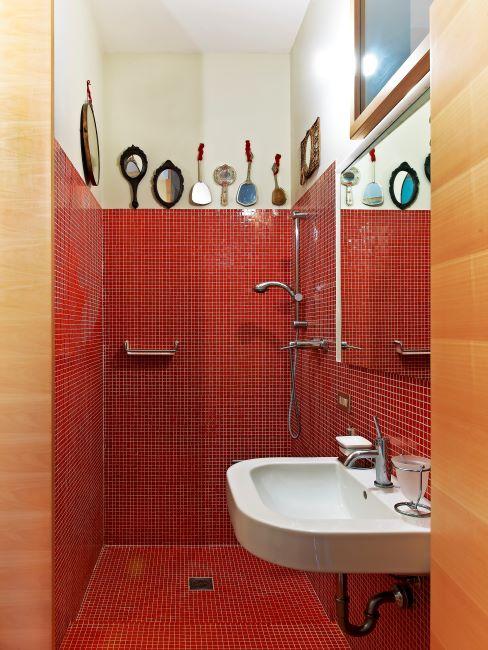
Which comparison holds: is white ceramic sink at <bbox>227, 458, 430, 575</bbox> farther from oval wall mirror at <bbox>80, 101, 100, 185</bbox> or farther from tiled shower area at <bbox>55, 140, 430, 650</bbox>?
oval wall mirror at <bbox>80, 101, 100, 185</bbox>

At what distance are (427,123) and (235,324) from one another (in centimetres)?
189

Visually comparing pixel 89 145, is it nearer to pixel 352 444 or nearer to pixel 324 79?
pixel 324 79

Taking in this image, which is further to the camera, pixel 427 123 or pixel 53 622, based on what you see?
pixel 53 622

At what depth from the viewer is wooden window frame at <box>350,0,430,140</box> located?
1.38 meters

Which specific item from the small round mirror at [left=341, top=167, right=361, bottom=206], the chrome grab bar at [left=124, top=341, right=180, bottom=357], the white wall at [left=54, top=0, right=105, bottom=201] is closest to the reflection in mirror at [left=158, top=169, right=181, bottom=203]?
the white wall at [left=54, top=0, right=105, bottom=201]

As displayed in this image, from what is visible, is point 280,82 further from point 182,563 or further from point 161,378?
point 182,563

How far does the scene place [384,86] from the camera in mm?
1655

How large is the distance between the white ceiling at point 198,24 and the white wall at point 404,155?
137 centimetres

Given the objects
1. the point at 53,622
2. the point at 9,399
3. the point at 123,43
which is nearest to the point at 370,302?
the point at 9,399

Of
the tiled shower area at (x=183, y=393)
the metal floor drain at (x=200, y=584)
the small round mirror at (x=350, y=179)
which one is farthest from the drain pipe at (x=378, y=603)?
the small round mirror at (x=350, y=179)

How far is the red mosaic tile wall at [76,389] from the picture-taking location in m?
2.05

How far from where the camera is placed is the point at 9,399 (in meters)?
1.89

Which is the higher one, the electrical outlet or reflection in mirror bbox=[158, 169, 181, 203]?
reflection in mirror bbox=[158, 169, 181, 203]

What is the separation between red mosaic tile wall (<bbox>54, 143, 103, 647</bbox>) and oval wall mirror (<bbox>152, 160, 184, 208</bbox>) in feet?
1.15
